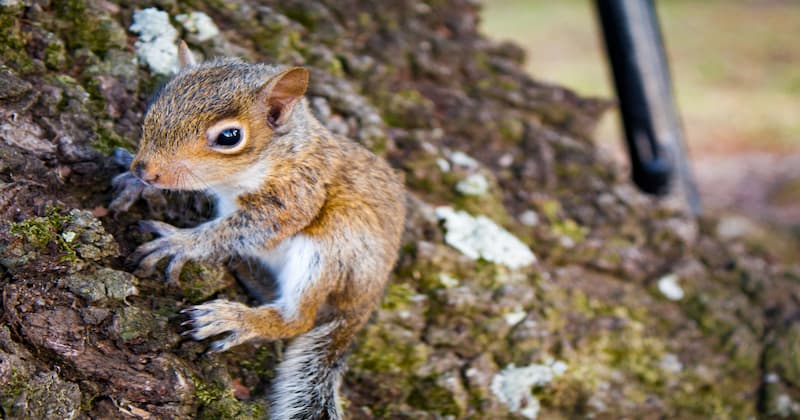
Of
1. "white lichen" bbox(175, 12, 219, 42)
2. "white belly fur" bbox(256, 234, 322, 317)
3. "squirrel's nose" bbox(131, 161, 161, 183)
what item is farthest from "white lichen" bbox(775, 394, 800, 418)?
"white lichen" bbox(175, 12, 219, 42)

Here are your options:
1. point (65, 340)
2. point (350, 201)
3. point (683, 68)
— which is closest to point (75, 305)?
point (65, 340)

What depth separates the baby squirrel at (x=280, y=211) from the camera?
215 cm

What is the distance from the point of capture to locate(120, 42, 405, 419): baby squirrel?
2150 mm

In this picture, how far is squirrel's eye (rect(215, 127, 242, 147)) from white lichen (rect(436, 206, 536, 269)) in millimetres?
916

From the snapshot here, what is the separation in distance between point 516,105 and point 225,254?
5.77ft

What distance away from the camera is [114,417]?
1855mm

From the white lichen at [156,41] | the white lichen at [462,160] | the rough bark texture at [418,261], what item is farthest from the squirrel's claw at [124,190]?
the white lichen at [462,160]

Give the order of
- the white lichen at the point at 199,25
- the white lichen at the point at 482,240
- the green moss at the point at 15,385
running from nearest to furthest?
the green moss at the point at 15,385
the white lichen at the point at 199,25
the white lichen at the point at 482,240

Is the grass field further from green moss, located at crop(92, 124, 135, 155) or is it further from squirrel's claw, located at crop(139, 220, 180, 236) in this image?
squirrel's claw, located at crop(139, 220, 180, 236)

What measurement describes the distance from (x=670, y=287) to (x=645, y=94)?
1.28 metres

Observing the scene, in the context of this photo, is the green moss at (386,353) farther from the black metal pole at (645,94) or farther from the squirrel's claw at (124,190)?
the black metal pole at (645,94)

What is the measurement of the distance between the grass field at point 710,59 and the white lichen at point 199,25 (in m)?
4.70

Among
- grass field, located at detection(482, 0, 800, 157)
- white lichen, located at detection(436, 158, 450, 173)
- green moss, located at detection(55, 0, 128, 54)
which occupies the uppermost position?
green moss, located at detection(55, 0, 128, 54)

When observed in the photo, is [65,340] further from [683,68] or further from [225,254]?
[683,68]
